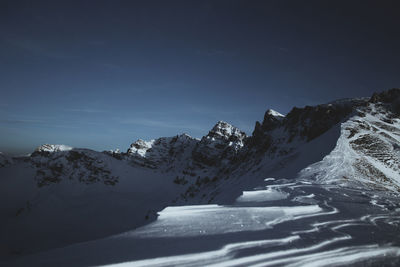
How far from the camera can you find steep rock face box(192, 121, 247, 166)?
15438 cm

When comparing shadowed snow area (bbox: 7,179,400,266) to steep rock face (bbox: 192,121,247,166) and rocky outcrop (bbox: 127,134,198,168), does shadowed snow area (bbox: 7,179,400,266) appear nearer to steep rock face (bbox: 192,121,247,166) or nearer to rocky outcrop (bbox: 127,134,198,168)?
steep rock face (bbox: 192,121,247,166)

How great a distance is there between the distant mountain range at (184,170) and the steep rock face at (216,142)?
84 cm

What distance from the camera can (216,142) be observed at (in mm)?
163875

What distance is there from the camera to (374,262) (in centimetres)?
356

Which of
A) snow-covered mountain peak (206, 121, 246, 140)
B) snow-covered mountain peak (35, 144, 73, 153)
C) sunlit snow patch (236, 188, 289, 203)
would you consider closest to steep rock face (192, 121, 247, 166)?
snow-covered mountain peak (206, 121, 246, 140)

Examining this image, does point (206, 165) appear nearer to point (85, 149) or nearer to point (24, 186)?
point (85, 149)

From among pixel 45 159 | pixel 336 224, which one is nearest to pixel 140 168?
pixel 45 159

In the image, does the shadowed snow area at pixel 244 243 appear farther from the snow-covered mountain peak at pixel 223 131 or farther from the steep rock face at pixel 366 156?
the snow-covered mountain peak at pixel 223 131

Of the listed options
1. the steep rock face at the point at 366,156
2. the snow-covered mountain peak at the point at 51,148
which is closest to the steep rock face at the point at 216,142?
the snow-covered mountain peak at the point at 51,148

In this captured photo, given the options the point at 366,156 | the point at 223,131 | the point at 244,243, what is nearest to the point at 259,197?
the point at 244,243

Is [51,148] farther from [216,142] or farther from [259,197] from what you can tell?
[259,197]

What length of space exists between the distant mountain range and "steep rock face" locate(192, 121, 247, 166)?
84 centimetres

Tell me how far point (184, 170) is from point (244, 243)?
6173 inches

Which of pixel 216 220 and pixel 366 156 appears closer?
pixel 216 220
